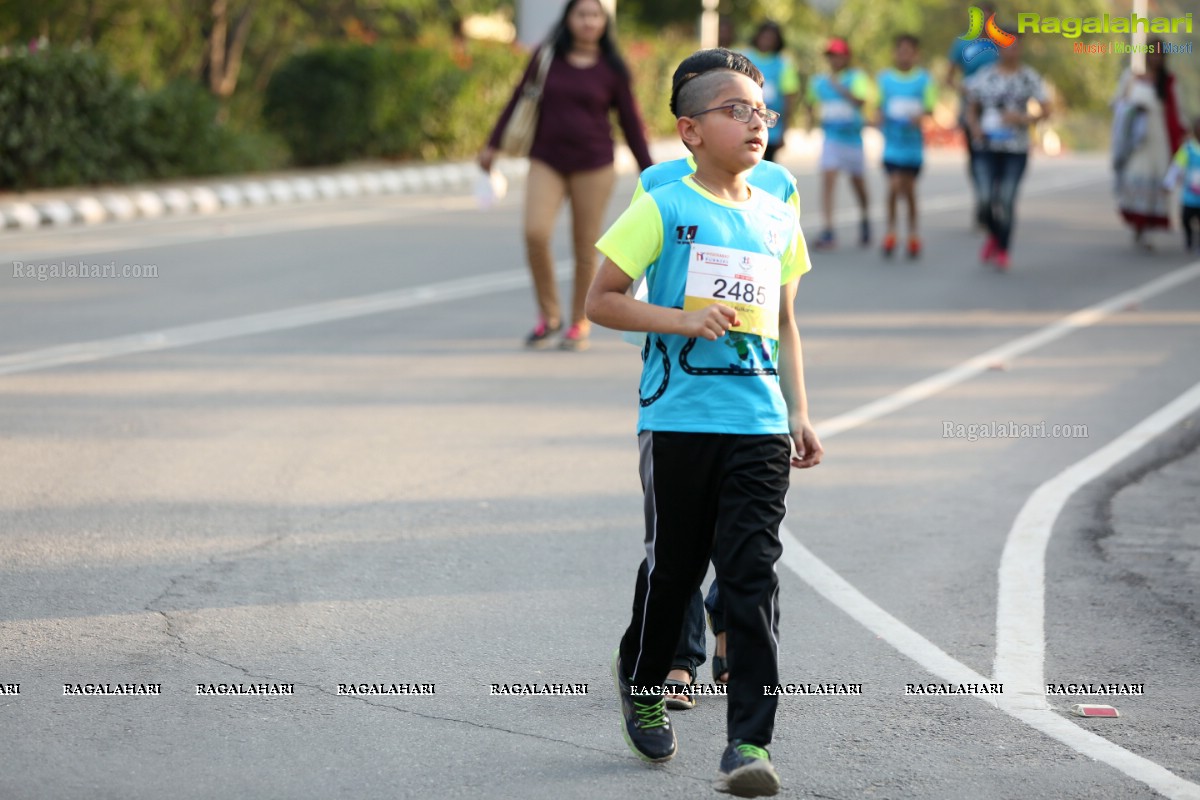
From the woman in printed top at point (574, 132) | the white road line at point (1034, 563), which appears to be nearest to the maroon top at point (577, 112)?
the woman in printed top at point (574, 132)

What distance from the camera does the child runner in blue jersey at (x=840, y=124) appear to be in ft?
55.5

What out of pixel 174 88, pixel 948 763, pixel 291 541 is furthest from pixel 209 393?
pixel 174 88

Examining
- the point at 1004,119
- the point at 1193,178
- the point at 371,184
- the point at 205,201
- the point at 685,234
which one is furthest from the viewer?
the point at 371,184

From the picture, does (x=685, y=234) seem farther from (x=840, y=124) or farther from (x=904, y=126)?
(x=840, y=124)

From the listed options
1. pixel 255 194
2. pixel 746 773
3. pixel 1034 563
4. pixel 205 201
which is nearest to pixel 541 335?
pixel 1034 563

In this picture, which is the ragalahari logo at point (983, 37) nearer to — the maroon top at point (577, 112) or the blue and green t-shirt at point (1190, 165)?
the blue and green t-shirt at point (1190, 165)

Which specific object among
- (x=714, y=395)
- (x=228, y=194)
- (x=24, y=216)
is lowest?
(x=228, y=194)

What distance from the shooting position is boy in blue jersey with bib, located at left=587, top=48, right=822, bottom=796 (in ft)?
14.0

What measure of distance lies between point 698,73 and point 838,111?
12993mm

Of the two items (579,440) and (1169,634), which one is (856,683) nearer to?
(1169,634)

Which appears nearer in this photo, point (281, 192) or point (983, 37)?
point (983, 37)

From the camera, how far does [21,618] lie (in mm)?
5613

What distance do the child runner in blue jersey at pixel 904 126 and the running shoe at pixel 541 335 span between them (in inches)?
230

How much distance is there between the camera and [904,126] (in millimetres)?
16484
